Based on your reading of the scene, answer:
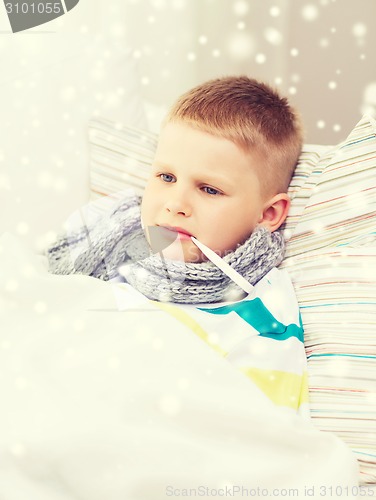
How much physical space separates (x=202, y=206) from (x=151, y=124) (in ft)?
1.72

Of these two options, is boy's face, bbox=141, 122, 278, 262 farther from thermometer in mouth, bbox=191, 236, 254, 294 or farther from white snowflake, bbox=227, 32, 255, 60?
white snowflake, bbox=227, 32, 255, 60

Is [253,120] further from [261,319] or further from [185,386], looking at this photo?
[185,386]

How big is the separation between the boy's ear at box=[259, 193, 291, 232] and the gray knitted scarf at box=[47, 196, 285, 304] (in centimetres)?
3

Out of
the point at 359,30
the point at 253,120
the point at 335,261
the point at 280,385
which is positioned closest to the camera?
the point at 280,385

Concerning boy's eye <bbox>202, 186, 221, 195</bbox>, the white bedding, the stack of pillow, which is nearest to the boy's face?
boy's eye <bbox>202, 186, 221, 195</bbox>

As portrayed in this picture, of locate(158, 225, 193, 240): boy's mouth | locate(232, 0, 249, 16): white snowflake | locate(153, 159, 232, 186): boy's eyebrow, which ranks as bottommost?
locate(158, 225, 193, 240): boy's mouth

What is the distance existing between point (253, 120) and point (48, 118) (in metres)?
0.45

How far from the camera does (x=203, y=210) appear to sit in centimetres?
103

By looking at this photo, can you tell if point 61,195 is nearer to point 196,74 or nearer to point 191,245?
point 191,245

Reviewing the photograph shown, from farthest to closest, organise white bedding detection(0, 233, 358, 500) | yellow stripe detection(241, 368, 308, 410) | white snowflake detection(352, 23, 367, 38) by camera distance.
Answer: white snowflake detection(352, 23, 367, 38)
yellow stripe detection(241, 368, 308, 410)
white bedding detection(0, 233, 358, 500)

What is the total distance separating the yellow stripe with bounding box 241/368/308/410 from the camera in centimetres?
83

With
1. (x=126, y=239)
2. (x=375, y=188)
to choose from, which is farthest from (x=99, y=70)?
(x=375, y=188)

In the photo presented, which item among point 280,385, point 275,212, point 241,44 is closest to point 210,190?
point 275,212

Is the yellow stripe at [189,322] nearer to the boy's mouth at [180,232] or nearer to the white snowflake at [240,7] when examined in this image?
the boy's mouth at [180,232]
